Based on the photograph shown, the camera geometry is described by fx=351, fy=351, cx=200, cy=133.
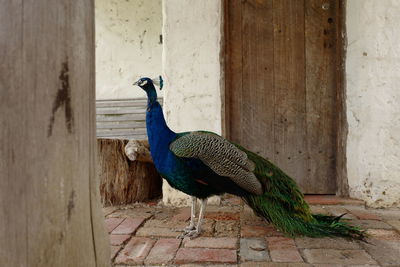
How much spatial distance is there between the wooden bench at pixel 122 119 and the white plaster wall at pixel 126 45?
1.04 ft

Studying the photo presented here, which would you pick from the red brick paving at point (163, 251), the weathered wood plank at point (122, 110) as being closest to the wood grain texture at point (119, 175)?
the red brick paving at point (163, 251)

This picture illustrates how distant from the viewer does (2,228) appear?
847 millimetres

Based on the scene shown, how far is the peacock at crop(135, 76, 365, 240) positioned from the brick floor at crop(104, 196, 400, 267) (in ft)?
0.27

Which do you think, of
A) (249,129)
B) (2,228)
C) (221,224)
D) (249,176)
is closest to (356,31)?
(249,129)

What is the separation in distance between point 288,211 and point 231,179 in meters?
0.45

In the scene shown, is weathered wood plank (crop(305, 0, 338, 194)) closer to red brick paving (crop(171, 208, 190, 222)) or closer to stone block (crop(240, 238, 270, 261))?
red brick paving (crop(171, 208, 190, 222))

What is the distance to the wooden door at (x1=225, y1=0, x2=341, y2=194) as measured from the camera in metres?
3.47

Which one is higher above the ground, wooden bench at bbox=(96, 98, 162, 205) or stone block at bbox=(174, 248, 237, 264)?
wooden bench at bbox=(96, 98, 162, 205)

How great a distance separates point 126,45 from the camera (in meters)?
5.02

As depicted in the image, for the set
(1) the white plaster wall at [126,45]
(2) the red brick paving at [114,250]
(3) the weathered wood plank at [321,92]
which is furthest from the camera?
(1) the white plaster wall at [126,45]

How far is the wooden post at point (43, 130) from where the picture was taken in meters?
0.84

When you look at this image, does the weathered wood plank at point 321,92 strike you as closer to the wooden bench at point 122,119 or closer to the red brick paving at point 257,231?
the red brick paving at point 257,231

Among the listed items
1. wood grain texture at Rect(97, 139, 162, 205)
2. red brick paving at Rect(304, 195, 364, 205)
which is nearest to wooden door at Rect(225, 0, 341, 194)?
red brick paving at Rect(304, 195, 364, 205)

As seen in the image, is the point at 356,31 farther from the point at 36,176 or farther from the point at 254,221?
the point at 36,176
